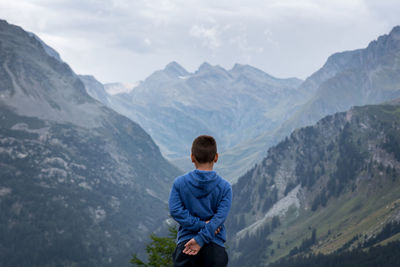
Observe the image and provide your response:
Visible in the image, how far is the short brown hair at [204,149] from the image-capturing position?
1145 centimetres

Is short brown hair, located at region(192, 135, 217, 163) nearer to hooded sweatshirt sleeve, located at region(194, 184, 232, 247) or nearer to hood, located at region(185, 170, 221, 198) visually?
hood, located at region(185, 170, 221, 198)

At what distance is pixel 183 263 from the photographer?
439 inches

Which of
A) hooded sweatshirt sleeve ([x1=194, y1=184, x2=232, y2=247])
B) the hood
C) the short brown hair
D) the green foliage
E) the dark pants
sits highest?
the short brown hair

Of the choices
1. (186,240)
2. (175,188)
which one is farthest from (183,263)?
(175,188)

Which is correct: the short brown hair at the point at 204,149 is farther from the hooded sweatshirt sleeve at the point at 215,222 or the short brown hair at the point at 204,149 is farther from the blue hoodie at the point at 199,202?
the hooded sweatshirt sleeve at the point at 215,222

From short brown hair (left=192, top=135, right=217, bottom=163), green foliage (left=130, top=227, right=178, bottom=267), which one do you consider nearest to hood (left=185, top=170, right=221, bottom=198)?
short brown hair (left=192, top=135, right=217, bottom=163)

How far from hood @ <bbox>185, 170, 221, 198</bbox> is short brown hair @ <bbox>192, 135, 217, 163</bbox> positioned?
0.41m

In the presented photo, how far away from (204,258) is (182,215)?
4.35ft

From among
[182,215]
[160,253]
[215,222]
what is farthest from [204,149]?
[160,253]

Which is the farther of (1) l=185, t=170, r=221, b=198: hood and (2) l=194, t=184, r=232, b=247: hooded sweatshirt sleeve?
(1) l=185, t=170, r=221, b=198: hood

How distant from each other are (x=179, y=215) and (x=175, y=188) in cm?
78

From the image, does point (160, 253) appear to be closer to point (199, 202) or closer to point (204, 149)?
point (199, 202)

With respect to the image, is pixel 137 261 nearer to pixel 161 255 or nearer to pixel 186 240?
pixel 161 255

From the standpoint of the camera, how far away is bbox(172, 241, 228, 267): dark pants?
11148 mm
